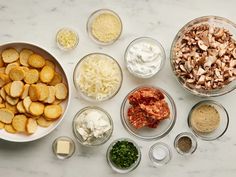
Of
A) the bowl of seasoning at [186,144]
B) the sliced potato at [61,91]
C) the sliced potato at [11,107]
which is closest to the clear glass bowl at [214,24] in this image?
the bowl of seasoning at [186,144]

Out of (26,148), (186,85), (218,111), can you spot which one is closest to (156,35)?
(186,85)

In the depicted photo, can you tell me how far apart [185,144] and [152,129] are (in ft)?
0.52

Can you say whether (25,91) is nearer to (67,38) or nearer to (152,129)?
(67,38)

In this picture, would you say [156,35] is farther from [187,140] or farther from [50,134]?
[50,134]

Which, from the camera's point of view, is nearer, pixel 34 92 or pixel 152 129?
pixel 34 92

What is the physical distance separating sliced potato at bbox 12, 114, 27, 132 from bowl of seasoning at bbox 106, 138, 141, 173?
0.38 m

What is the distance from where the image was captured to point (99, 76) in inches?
79.4

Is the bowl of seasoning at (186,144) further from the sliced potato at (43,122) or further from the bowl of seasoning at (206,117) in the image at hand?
the sliced potato at (43,122)

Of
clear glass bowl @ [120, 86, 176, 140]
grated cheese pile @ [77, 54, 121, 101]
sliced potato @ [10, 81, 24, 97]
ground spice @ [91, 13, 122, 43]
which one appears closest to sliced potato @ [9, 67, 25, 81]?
sliced potato @ [10, 81, 24, 97]

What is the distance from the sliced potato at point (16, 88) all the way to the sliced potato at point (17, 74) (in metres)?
0.02

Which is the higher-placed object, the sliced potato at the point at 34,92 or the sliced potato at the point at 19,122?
the sliced potato at the point at 34,92

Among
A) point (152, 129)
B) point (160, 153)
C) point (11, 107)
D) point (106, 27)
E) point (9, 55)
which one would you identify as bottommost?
point (160, 153)

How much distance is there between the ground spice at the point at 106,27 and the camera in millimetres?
2047

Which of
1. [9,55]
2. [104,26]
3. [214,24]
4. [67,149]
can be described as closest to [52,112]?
[67,149]
